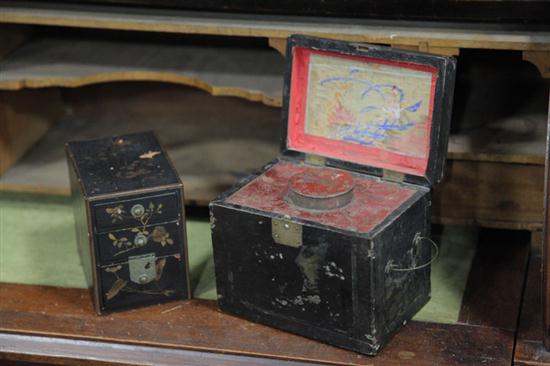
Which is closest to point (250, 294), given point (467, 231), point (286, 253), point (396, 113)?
point (286, 253)

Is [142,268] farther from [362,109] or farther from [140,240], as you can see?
[362,109]

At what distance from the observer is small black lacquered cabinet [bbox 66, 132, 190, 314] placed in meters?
1.74

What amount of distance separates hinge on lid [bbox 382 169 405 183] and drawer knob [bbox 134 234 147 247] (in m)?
0.41

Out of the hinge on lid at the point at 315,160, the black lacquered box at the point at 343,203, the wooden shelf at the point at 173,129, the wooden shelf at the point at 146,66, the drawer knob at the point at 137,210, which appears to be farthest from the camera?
the wooden shelf at the point at 173,129

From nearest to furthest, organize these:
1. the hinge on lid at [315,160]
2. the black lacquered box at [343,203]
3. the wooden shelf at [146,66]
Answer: the black lacquered box at [343,203]
the hinge on lid at [315,160]
the wooden shelf at [146,66]

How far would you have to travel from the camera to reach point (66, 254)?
6.61ft

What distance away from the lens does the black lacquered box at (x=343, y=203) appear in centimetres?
164

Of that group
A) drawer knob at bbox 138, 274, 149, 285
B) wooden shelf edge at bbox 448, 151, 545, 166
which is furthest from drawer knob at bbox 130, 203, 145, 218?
wooden shelf edge at bbox 448, 151, 545, 166

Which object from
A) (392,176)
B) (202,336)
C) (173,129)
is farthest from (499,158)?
(173,129)

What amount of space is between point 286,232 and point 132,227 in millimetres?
272

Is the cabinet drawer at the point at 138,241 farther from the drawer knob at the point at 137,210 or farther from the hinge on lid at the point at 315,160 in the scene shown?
the hinge on lid at the point at 315,160

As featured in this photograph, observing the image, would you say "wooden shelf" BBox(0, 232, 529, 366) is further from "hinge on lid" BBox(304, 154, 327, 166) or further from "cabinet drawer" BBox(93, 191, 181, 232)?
"hinge on lid" BBox(304, 154, 327, 166)

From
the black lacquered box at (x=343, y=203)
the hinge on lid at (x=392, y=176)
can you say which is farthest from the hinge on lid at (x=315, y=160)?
the hinge on lid at (x=392, y=176)

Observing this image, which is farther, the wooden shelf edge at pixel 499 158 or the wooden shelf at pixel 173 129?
the wooden shelf at pixel 173 129
